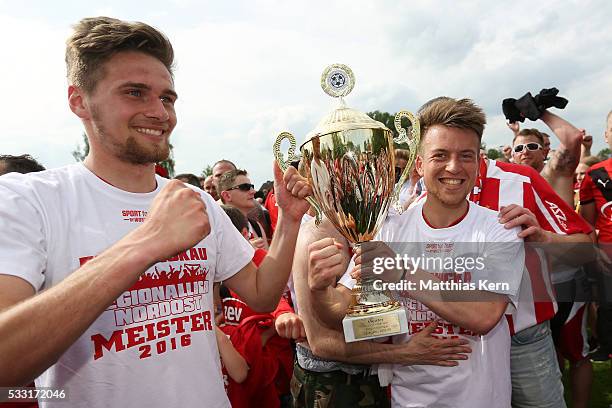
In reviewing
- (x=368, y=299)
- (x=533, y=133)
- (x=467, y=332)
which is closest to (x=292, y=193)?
(x=368, y=299)

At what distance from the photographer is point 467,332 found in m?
2.05

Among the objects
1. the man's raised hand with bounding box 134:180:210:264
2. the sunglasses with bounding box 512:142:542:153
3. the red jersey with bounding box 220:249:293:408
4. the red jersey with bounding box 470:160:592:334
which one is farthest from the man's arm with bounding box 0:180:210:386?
the sunglasses with bounding box 512:142:542:153

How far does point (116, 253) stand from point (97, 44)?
896mm

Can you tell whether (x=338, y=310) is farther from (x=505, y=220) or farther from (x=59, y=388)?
(x=59, y=388)

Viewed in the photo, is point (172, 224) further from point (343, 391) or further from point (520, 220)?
point (520, 220)

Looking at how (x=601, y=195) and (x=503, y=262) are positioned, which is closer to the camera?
(x=503, y=262)

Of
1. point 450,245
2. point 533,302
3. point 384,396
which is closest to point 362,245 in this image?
point 450,245

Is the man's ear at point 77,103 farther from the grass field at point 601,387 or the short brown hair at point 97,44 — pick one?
the grass field at point 601,387

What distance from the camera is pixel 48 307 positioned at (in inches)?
41.8

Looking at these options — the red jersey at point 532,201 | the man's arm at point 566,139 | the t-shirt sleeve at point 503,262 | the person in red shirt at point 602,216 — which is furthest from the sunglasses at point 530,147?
the t-shirt sleeve at point 503,262

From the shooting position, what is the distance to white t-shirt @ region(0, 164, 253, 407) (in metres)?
1.37

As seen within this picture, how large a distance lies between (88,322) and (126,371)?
0.44 meters

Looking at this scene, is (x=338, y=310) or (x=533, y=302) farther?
(x=533, y=302)

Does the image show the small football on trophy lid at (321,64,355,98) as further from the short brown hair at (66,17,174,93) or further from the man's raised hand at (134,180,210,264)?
the man's raised hand at (134,180,210,264)
